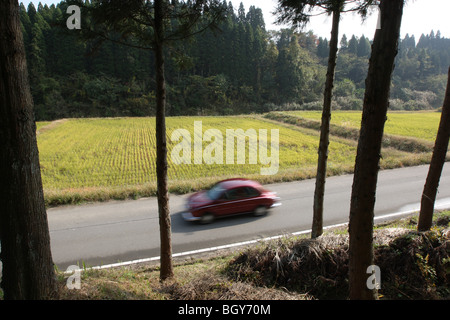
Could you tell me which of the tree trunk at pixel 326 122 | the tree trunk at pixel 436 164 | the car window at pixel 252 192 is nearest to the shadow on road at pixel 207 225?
the car window at pixel 252 192

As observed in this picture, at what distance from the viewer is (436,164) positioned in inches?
271

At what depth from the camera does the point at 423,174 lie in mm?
16875

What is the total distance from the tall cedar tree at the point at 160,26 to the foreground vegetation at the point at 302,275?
4.29 ft

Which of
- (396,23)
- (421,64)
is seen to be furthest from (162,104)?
(421,64)

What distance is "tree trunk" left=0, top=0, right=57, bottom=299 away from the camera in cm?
317

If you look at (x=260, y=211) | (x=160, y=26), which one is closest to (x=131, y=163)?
(x=260, y=211)

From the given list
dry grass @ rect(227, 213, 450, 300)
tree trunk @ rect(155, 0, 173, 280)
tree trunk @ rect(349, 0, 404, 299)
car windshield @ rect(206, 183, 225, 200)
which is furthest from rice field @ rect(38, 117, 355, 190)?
tree trunk @ rect(349, 0, 404, 299)

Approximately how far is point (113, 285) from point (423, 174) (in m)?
18.7

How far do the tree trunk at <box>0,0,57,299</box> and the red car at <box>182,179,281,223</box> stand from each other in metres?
6.86

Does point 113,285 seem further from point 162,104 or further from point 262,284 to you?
point 162,104
